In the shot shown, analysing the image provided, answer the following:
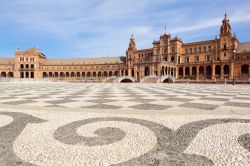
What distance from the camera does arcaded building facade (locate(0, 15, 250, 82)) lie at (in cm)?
6147

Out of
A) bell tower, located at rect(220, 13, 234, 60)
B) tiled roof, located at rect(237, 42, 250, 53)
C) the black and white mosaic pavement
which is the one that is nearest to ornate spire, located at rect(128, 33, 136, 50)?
bell tower, located at rect(220, 13, 234, 60)

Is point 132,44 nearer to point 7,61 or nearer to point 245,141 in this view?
point 7,61

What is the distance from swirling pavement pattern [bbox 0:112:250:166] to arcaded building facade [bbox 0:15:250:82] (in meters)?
46.2

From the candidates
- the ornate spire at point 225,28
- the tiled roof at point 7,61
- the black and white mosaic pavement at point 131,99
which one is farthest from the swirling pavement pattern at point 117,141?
the tiled roof at point 7,61

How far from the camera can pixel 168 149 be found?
9.22 ft

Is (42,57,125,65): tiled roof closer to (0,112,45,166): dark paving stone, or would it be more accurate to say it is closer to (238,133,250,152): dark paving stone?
(0,112,45,166): dark paving stone

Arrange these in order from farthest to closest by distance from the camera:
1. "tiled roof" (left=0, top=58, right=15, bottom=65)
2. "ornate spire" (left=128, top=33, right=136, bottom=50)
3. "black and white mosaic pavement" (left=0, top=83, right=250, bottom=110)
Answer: "tiled roof" (left=0, top=58, right=15, bottom=65) < "ornate spire" (left=128, top=33, right=136, bottom=50) < "black and white mosaic pavement" (left=0, top=83, right=250, bottom=110)

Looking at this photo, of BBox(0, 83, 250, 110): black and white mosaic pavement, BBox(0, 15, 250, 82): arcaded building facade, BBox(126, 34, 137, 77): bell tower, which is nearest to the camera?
BBox(0, 83, 250, 110): black and white mosaic pavement

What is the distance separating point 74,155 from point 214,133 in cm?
237

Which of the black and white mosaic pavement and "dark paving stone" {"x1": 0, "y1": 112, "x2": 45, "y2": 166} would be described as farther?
the black and white mosaic pavement

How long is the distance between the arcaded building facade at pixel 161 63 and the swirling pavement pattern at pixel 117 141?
46.2m

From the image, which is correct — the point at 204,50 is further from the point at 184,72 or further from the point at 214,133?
the point at 214,133

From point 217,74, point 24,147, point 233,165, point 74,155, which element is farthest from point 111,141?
point 217,74

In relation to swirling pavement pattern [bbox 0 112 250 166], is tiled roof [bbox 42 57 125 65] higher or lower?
higher
